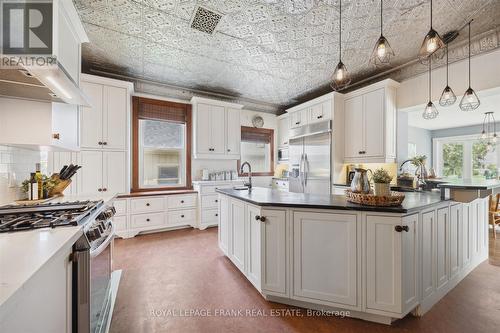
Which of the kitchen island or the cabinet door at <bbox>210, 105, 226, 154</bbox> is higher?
the cabinet door at <bbox>210, 105, 226, 154</bbox>

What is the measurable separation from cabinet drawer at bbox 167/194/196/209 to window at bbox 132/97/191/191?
414mm

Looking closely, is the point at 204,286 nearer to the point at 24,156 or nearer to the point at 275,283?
the point at 275,283

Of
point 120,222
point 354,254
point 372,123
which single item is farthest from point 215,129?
point 354,254

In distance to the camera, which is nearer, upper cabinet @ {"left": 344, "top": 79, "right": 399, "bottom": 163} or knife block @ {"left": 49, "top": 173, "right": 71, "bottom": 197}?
knife block @ {"left": 49, "top": 173, "right": 71, "bottom": 197}

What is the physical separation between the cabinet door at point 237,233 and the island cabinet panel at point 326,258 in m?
0.63

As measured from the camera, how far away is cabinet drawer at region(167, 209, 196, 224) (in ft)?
13.0

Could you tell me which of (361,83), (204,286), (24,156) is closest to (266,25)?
(361,83)

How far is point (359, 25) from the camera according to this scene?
2367mm

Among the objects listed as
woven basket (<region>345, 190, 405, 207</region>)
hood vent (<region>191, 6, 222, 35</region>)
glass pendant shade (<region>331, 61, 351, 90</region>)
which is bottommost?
woven basket (<region>345, 190, 405, 207</region>)

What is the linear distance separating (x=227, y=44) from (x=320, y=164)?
264 cm

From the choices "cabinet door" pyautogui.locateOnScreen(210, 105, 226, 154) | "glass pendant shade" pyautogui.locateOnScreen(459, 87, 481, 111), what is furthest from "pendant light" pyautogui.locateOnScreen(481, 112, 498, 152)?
"cabinet door" pyautogui.locateOnScreen(210, 105, 226, 154)

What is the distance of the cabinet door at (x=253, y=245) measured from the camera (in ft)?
6.37

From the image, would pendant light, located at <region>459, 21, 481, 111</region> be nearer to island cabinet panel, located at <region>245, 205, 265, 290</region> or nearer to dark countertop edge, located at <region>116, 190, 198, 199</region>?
island cabinet panel, located at <region>245, 205, 265, 290</region>

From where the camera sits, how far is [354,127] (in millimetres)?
3805
